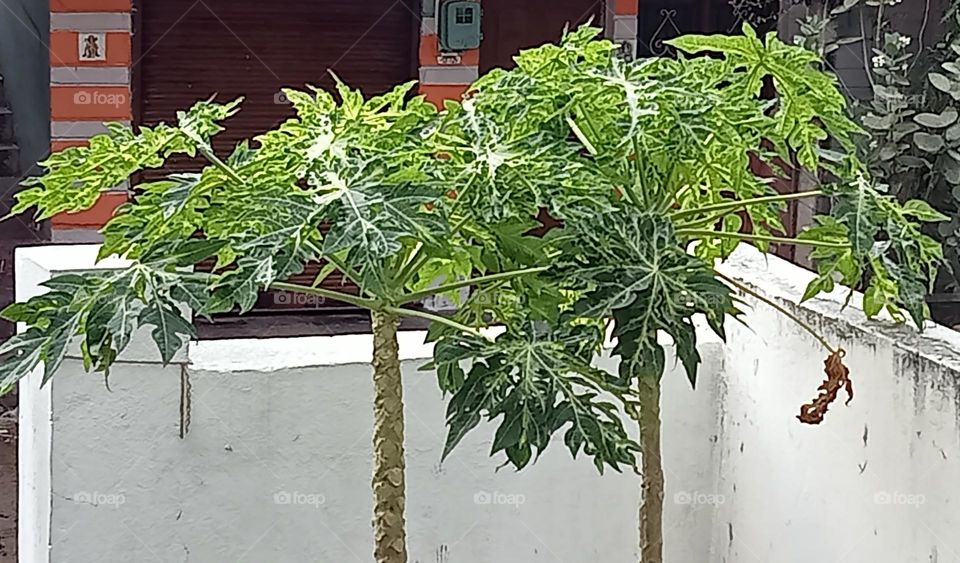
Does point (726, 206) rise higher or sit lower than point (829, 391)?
higher

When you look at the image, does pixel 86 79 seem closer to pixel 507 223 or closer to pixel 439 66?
pixel 439 66

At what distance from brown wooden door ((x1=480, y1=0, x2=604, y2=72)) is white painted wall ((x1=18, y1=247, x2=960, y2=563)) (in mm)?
4521

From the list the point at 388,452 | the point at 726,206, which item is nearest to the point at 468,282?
the point at 388,452

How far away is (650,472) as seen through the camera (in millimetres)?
2078

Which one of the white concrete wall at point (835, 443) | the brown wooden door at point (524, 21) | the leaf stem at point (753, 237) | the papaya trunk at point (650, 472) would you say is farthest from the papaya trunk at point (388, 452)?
the brown wooden door at point (524, 21)

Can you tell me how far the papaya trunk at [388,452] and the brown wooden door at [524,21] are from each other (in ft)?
18.4

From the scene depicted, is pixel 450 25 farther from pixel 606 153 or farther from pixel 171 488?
pixel 606 153

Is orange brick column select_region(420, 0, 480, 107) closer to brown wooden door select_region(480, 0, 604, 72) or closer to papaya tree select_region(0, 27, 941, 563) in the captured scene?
brown wooden door select_region(480, 0, 604, 72)

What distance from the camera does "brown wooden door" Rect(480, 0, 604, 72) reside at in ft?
24.2

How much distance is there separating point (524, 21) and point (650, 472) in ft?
18.5

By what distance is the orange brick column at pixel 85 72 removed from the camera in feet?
21.9

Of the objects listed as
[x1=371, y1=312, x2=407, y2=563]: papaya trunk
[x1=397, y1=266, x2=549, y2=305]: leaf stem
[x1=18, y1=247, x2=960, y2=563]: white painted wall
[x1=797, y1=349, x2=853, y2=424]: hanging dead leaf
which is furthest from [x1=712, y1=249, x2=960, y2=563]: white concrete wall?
[x1=371, y1=312, x2=407, y2=563]: papaya trunk

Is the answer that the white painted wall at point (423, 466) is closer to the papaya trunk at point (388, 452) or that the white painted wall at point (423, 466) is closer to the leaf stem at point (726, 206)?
the leaf stem at point (726, 206)

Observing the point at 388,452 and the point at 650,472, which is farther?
the point at 650,472
